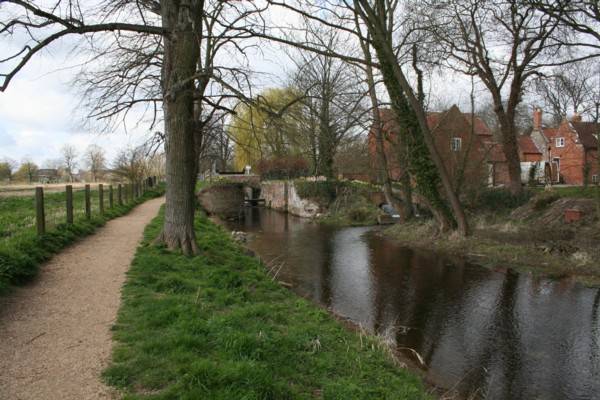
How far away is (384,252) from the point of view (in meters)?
15.7

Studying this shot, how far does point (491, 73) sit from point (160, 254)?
681 inches

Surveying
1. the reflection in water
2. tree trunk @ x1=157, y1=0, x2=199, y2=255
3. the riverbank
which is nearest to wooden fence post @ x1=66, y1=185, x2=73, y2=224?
tree trunk @ x1=157, y1=0, x2=199, y2=255

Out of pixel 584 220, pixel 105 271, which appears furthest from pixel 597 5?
pixel 105 271

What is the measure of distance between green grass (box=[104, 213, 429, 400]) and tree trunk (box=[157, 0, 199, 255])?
157 centimetres

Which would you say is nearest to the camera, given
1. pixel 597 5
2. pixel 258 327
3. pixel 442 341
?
pixel 258 327

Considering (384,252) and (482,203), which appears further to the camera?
(482,203)

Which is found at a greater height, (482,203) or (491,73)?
(491,73)

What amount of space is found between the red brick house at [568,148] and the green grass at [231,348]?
98.3 feet

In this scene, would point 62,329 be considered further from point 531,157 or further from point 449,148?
point 531,157

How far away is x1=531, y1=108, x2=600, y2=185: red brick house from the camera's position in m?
33.4

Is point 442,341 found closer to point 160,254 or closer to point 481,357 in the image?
point 481,357

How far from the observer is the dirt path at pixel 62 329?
12.4 feet

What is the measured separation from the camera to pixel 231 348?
4.85 metres

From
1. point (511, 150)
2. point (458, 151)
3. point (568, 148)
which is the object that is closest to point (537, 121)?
point (568, 148)
